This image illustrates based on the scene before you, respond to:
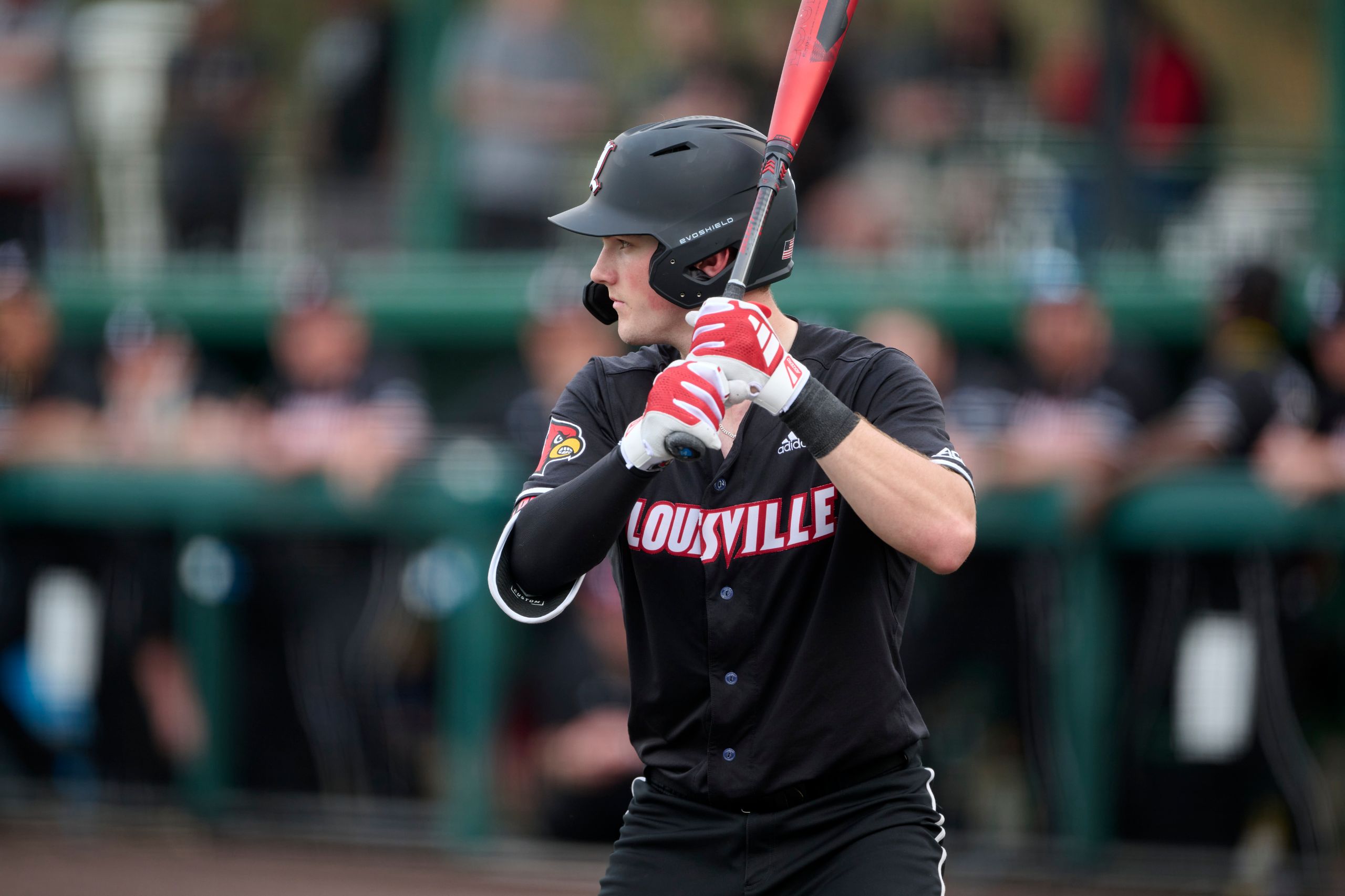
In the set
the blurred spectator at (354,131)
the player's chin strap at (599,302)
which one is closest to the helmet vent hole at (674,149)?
the player's chin strap at (599,302)

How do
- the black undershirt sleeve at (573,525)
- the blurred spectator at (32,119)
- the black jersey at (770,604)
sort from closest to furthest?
the black undershirt sleeve at (573,525)
the black jersey at (770,604)
the blurred spectator at (32,119)

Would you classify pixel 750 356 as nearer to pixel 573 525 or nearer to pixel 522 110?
pixel 573 525

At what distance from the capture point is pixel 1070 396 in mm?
6668

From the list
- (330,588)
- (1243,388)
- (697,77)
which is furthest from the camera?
(697,77)

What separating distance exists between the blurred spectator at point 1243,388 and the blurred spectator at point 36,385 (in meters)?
4.83

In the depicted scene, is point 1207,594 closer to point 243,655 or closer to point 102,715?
point 243,655

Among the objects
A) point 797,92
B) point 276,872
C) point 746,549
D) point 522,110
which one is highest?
point 522,110

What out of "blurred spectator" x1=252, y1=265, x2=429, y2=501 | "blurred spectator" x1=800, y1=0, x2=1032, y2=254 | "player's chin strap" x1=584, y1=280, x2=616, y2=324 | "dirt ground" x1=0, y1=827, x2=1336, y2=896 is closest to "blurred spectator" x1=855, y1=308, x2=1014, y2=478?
"blurred spectator" x1=800, y1=0, x2=1032, y2=254

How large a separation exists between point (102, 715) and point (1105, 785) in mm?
4443

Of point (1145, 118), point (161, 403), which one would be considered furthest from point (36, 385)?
point (1145, 118)

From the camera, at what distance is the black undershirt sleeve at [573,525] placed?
277 cm

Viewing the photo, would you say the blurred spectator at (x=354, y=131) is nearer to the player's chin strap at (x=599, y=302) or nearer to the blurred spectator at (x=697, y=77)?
the blurred spectator at (x=697, y=77)

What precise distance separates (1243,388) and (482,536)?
9.88 ft

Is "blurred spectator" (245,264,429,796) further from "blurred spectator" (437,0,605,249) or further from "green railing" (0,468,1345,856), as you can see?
"blurred spectator" (437,0,605,249)
